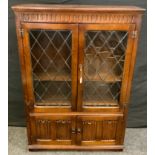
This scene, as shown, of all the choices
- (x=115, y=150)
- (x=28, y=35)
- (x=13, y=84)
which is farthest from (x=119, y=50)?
(x=13, y=84)

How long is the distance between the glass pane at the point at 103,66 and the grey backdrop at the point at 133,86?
37cm

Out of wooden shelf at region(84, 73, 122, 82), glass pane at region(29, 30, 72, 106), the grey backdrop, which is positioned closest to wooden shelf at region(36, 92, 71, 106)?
glass pane at region(29, 30, 72, 106)

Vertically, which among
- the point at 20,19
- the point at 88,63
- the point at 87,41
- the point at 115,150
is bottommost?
the point at 115,150

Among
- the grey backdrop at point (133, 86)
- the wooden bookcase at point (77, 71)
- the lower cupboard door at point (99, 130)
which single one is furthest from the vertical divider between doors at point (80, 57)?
the grey backdrop at point (133, 86)

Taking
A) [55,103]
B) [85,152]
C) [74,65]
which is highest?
[74,65]

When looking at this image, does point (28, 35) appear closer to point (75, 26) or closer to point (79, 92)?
point (75, 26)

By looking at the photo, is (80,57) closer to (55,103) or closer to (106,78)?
(106,78)

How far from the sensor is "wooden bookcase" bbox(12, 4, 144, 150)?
4.84 ft

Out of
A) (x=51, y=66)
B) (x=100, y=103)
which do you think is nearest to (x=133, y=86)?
(x=100, y=103)

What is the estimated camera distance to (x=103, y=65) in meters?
1.70

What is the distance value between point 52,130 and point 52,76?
424mm

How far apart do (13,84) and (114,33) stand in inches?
39.3

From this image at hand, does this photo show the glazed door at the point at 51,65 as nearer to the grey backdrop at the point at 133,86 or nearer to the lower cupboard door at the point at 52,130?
the lower cupboard door at the point at 52,130

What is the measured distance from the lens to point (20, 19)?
147cm
